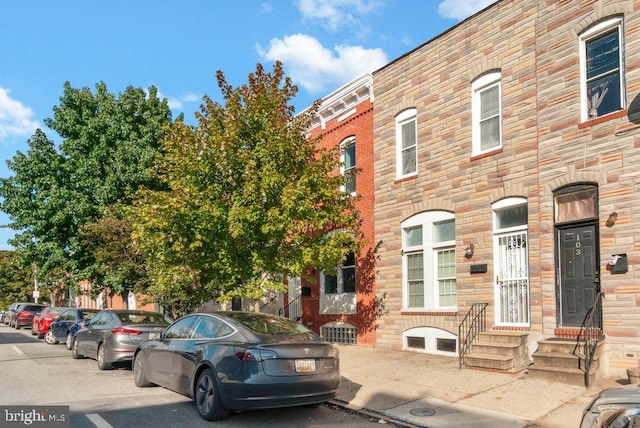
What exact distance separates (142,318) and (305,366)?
668cm

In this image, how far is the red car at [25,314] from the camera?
30375 mm

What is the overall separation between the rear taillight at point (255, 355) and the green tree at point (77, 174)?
16341 millimetres

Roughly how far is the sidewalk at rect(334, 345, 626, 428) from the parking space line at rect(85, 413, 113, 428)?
11.4 ft

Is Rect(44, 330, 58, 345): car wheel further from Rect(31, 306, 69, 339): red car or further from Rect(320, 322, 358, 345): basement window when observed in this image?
Rect(320, 322, 358, 345): basement window

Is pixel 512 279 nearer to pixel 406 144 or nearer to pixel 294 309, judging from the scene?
pixel 406 144

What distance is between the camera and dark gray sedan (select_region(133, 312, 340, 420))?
689cm

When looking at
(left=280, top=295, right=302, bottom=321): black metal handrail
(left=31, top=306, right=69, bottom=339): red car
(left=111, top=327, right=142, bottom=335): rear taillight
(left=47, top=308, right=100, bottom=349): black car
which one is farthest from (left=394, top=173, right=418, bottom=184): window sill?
(left=31, top=306, right=69, bottom=339): red car

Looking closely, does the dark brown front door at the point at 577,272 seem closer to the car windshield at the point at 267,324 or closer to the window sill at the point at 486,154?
the window sill at the point at 486,154

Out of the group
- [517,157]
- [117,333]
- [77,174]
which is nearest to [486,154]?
[517,157]

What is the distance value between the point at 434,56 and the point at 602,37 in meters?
4.18

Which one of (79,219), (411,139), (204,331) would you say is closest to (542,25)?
(411,139)

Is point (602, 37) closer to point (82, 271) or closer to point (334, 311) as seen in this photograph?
point (334, 311)

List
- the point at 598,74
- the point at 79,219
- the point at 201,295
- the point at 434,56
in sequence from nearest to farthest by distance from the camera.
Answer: the point at 598,74 → the point at 434,56 → the point at 201,295 → the point at 79,219

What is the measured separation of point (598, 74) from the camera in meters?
10.1
